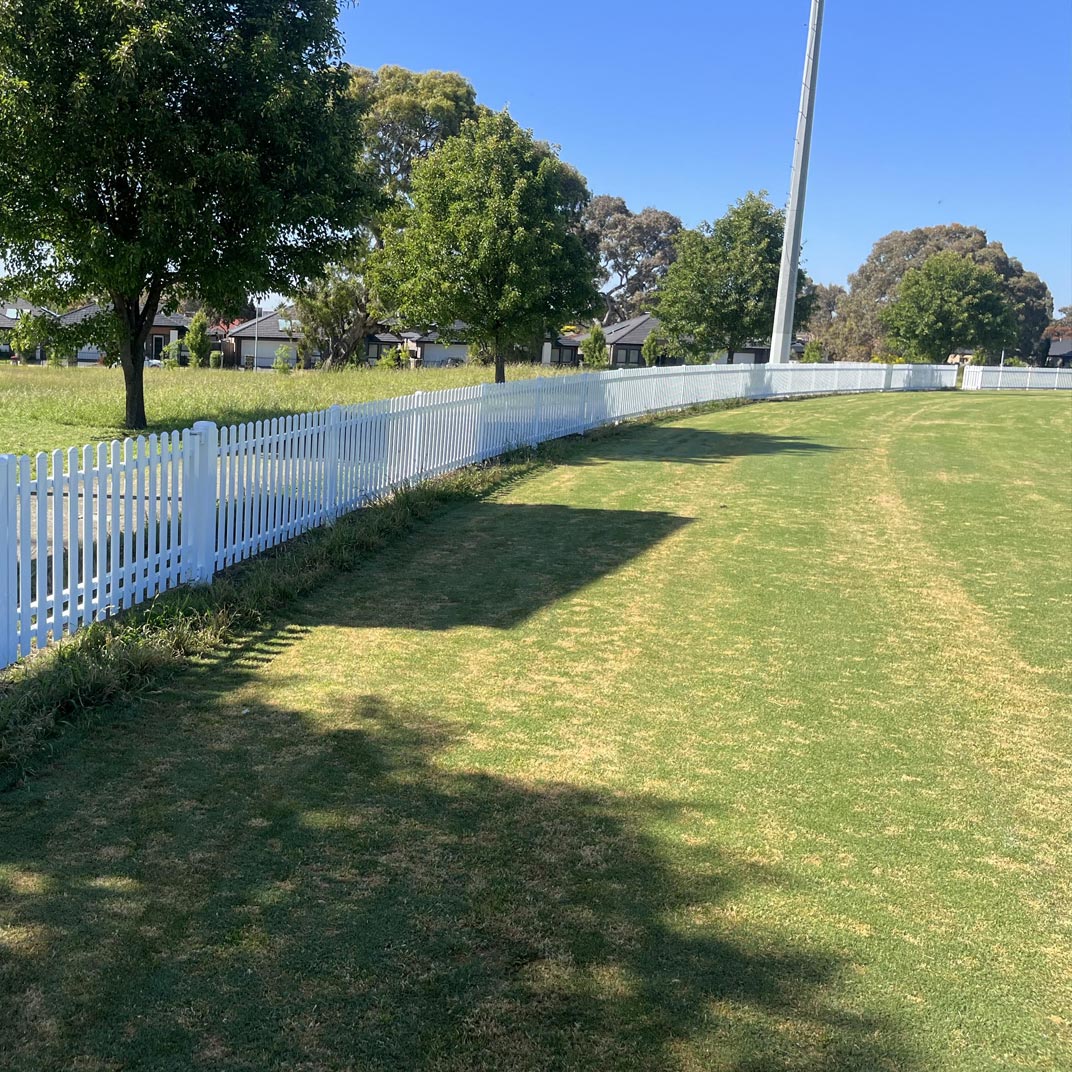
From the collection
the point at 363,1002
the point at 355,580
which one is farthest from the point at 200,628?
the point at 363,1002

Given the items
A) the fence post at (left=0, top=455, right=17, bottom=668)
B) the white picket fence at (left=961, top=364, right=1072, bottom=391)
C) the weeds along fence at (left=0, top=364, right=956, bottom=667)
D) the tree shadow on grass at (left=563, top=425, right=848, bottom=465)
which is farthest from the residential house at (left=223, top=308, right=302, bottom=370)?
the fence post at (left=0, top=455, right=17, bottom=668)

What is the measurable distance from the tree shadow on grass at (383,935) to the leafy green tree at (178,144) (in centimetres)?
973

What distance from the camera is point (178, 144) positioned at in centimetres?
1220

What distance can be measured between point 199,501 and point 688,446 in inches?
445

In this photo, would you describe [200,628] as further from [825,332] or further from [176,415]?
[825,332]

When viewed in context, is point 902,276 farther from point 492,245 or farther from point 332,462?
point 332,462

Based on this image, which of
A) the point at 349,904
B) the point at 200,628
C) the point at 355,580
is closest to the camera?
the point at 349,904

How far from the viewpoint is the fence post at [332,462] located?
9250 millimetres

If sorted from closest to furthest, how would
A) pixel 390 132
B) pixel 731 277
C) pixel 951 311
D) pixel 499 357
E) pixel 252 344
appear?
1. pixel 499 357
2. pixel 731 277
3. pixel 390 132
4. pixel 951 311
5. pixel 252 344

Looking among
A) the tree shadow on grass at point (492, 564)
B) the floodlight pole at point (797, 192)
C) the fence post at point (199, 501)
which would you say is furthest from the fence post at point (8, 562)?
the floodlight pole at point (797, 192)

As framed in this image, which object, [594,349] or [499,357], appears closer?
[499,357]

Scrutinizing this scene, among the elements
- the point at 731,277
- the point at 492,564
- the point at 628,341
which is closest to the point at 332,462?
the point at 492,564

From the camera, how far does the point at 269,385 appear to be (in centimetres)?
2578

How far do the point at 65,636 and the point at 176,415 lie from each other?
12.2 metres
